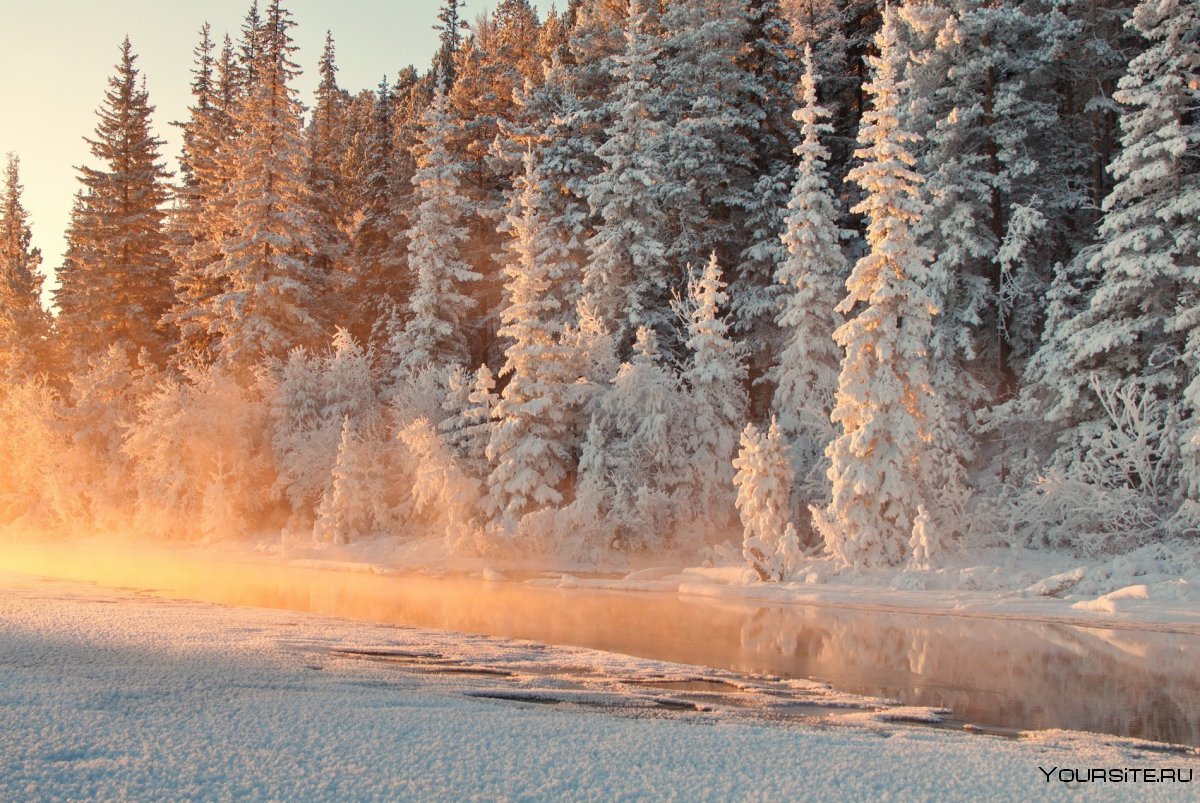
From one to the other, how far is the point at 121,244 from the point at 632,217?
36.1 m

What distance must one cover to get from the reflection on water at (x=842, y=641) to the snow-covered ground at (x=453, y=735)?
Answer: 1620 millimetres

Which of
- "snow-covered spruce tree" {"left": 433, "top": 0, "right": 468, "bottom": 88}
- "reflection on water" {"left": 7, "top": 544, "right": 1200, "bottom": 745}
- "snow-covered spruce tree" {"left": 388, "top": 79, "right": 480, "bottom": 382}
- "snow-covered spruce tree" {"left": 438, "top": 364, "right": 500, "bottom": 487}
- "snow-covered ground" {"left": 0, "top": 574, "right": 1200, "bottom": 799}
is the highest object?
"snow-covered spruce tree" {"left": 433, "top": 0, "right": 468, "bottom": 88}

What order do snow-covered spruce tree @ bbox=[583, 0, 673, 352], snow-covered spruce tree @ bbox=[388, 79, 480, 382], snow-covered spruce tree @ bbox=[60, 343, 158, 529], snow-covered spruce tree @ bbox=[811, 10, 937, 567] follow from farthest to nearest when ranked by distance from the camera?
snow-covered spruce tree @ bbox=[60, 343, 158, 529] < snow-covered spruce tree @ bbox=[388, 79, 480, 382] < snow-covered spruce tree @ bbox=[583, 0, 673, 352] < snow-covered spruce tree @ bbox=[811, 10, 937, 567]

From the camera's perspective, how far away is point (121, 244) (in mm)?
56688

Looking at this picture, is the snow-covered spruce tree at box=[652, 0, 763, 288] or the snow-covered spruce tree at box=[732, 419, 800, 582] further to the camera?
the snow-covered spruce tree at box=[652, 0, 763, 288]

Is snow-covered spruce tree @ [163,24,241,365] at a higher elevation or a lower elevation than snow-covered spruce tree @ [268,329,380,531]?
higher

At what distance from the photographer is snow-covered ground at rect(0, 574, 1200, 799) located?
762cm

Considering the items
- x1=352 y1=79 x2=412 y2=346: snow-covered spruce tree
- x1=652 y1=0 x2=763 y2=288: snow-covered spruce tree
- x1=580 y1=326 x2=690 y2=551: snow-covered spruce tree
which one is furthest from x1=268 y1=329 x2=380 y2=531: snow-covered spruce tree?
x1=652 y1=0 x2=763 y2=288: snow-covered spruce tree

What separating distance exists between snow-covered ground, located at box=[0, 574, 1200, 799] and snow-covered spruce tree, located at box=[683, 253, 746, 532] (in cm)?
1989

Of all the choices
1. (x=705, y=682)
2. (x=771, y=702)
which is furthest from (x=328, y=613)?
(x=771, y=702)

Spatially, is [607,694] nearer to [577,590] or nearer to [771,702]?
[771,702]

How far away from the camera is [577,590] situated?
27.5m

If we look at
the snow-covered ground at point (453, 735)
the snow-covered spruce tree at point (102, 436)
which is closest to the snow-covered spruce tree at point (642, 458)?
the snow-covered ground at point (453, 735)

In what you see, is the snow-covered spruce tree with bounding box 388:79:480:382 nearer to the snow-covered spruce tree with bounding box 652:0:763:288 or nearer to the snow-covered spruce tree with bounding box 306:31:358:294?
the snow-covered spruce tree with bounding box 306:31:358:294
